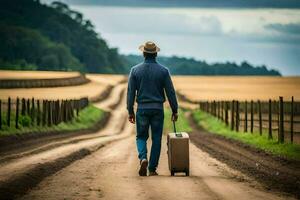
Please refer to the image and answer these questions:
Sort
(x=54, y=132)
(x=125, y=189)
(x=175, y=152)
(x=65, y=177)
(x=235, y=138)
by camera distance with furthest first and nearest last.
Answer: (x=54, y=132) < (x=235, y=138) < (x=175, y=152) < (x=65, y=177) < (x=125, y=189)

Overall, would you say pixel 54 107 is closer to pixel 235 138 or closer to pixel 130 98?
pixel 235 138

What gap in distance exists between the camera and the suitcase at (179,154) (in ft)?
60.1

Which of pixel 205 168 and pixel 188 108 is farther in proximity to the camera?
pixel 188 108

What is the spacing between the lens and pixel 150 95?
742 inches

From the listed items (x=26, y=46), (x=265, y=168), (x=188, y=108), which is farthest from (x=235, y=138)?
(x=26, y=46)

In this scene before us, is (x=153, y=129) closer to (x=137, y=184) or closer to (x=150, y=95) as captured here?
(x=150, y=95)

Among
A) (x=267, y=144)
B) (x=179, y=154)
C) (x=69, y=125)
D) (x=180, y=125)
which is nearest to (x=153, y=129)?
(x=179, y=154)

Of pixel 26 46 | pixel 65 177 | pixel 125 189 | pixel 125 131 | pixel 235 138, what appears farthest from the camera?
pixel 26 46

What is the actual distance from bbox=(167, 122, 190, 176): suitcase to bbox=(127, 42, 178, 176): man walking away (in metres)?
0.54

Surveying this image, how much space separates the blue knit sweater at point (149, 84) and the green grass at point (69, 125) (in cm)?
Result: 1898

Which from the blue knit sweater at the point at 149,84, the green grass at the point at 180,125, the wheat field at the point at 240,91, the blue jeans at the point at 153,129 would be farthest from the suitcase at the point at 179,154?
the wheat field at the point at 240,91

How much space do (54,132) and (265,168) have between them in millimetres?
26136

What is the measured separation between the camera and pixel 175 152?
18.4 metres

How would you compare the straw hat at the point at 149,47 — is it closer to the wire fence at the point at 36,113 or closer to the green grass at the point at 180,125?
the wire fence at the point at 36,113
